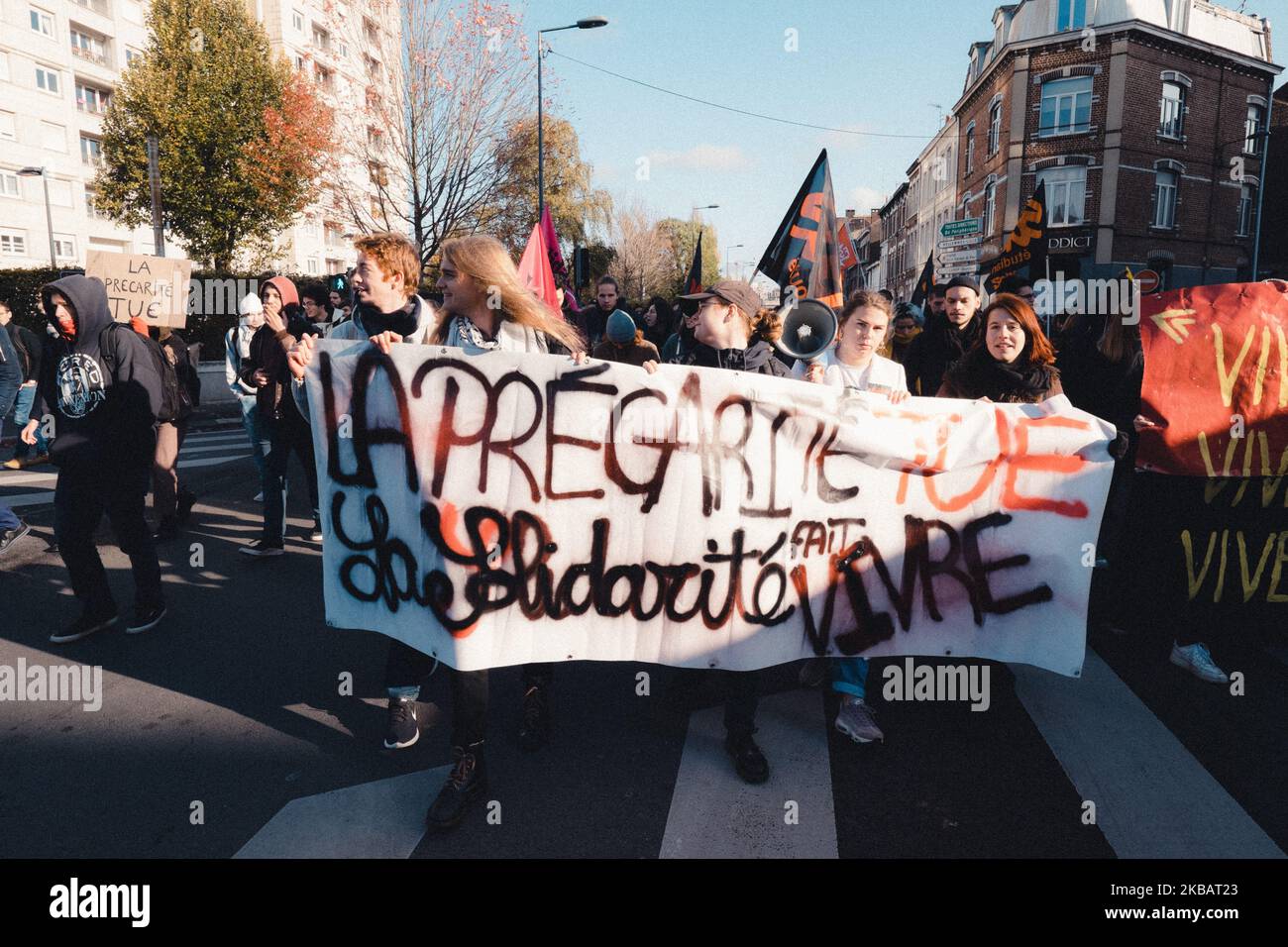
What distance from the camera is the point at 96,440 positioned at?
176 inches

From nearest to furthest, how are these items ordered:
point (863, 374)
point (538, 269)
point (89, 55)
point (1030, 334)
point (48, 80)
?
point (863, 374) < point (1030, 334) < point (538, 269) < point (48, 80) < point (89, 55)

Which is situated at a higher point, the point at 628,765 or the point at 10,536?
the point at 10,536

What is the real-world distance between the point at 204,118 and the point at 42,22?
1311cm

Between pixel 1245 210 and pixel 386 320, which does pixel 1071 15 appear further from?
pixel 386 320

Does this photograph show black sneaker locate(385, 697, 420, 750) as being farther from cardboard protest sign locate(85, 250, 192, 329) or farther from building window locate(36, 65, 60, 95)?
building window locate(36, 65, 60, 95)

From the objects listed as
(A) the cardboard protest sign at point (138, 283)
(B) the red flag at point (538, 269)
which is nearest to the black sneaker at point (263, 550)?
(B) the red flag at point (538, 269)

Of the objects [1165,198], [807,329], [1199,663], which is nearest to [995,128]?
[1165,198]

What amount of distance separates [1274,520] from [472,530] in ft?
12.3

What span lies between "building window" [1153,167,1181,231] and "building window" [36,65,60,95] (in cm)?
4473

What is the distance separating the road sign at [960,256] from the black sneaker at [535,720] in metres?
9.13

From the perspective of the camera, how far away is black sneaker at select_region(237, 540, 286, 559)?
6078mm

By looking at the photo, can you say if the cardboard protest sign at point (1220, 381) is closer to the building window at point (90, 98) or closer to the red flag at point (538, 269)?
the red flag at point (538, 269)
